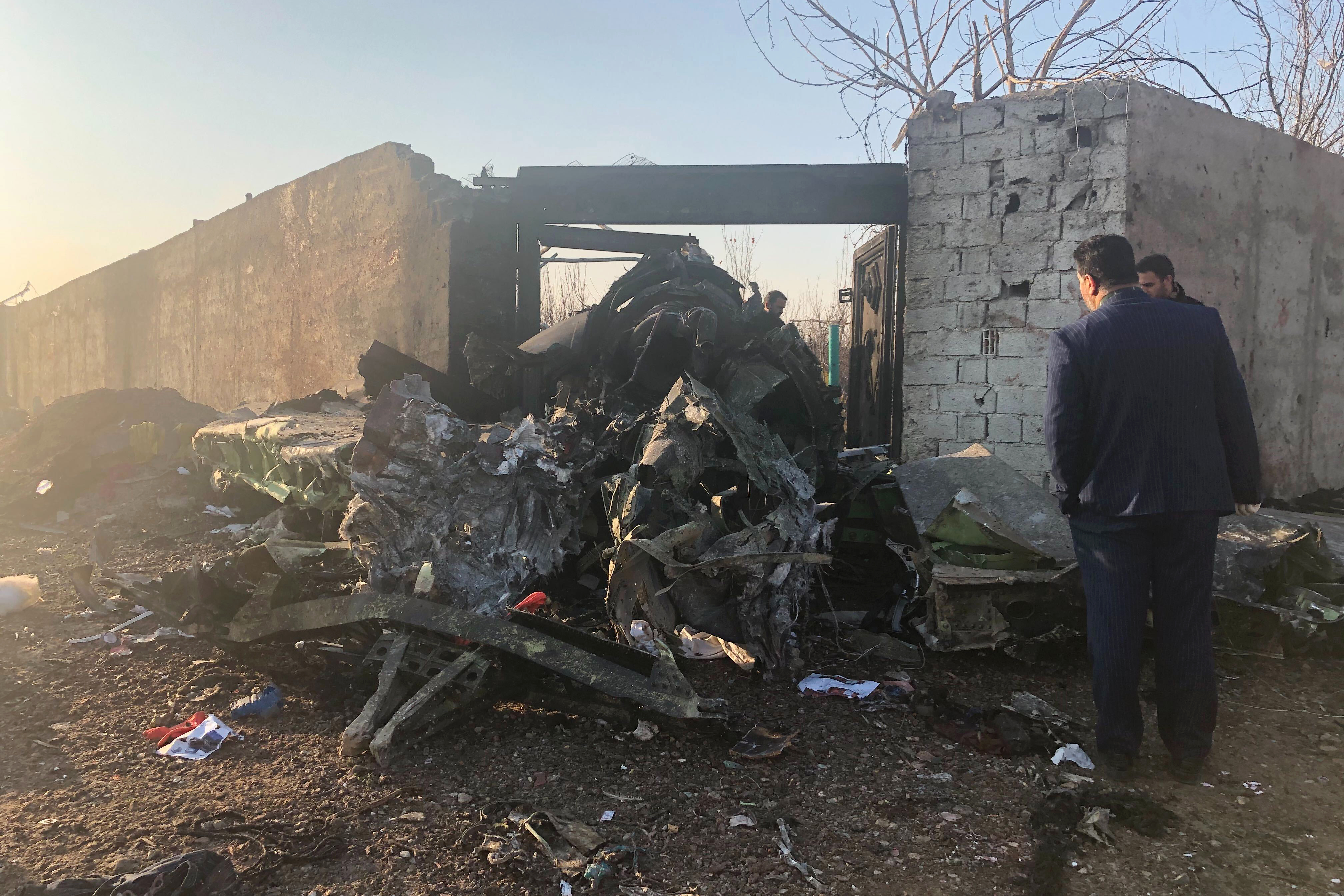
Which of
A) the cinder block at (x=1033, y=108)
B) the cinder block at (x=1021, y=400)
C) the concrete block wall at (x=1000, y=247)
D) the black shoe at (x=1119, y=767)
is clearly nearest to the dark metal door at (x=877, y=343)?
the concrete block wall at (x=1000, y=247)

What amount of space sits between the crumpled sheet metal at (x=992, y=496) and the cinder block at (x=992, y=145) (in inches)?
95.5

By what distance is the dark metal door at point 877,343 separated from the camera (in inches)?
257

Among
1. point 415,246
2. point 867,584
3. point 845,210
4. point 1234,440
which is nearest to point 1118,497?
point 1234,440

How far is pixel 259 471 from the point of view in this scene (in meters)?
6.39

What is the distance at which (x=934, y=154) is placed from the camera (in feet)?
19.2

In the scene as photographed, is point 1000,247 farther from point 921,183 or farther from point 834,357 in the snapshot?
point 834,357

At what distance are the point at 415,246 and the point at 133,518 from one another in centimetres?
345

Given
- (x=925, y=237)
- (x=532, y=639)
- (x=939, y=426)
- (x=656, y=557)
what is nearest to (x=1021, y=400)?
(x=939, y=426)

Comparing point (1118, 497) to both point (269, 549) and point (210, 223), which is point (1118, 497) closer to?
point (269, 549)

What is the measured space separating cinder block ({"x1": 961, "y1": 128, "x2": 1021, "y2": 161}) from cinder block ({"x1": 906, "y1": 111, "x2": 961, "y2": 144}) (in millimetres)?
104

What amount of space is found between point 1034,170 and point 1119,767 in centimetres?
438

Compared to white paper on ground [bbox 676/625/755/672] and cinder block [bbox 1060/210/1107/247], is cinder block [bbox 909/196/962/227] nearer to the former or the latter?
cinder block [bbox 1060/210/1107/247]

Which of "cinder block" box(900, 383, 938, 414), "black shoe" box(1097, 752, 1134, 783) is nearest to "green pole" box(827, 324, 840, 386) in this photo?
"cinder block" box(900, 383, 938, 414)

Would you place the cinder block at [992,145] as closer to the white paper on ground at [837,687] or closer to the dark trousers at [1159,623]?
the dark trousers at [1159,623]
